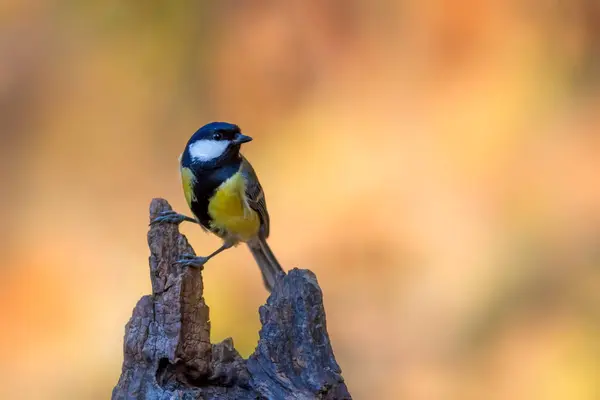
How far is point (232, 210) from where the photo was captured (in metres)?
2.51

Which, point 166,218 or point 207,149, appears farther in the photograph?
point 207,149

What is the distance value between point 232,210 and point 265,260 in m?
0.44

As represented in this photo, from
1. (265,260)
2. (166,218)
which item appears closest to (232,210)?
(265,260)

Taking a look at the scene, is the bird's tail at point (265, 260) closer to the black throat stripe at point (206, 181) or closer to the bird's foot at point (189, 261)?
the black throat stripe at point (206, 181)

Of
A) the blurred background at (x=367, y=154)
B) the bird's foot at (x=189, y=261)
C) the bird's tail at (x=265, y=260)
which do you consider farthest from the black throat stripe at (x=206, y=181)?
the blurred background at (x=367, y=154)

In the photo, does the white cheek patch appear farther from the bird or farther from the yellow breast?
the yellow breast

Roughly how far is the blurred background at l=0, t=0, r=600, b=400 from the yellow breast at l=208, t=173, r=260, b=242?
1.30 m

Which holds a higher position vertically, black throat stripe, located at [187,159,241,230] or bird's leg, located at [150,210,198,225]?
black throat stripe, located at [187,159,241,230]

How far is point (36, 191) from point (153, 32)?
1.08 meters

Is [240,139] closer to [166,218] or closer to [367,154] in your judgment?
[166,218]

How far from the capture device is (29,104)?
3.96 metres

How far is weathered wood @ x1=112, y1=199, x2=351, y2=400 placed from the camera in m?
1.72

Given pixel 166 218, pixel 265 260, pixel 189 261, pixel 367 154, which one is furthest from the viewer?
pixel 367 154

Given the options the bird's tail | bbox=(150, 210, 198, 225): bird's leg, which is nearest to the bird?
the bird's tail
